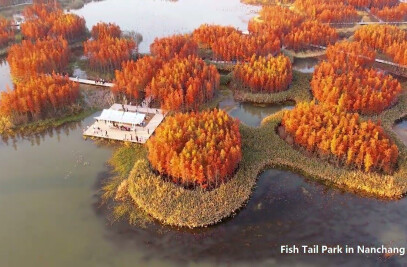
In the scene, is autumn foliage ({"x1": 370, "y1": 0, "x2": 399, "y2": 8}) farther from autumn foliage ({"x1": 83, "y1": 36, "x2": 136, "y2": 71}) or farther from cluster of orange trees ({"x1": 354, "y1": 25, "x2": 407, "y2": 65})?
autumn foliage ({"x1": 83, "y1": 36, "x2": 136, "y2": 71})

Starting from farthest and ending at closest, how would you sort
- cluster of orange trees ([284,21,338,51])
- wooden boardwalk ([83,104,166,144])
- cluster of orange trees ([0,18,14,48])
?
cluster of orange trees ([0,18,14,48])
cluster of orange trees ([284,21,338,51])
wooden boardwalk ([83,104,166,144])

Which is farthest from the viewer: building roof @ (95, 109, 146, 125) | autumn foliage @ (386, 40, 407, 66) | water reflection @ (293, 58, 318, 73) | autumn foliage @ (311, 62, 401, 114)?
water reflection @ (293, 58, 318, 73)

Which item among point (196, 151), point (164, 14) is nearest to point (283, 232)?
point (196, 151)

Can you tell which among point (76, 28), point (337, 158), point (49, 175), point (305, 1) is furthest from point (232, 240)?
point (305, 1)

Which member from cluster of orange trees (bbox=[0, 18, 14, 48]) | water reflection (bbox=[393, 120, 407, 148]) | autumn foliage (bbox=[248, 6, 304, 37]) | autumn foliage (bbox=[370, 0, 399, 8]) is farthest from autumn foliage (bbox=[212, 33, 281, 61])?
autumn foliage (bbox=[370, 0, 399, 8])

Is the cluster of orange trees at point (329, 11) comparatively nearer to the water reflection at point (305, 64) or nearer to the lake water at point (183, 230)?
the water reflection at point (305, 64)

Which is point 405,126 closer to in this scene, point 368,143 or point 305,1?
point 368,143

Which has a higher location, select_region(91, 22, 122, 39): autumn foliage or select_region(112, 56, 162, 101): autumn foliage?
select_region(91, 22, 122, 39): autumn foliage
